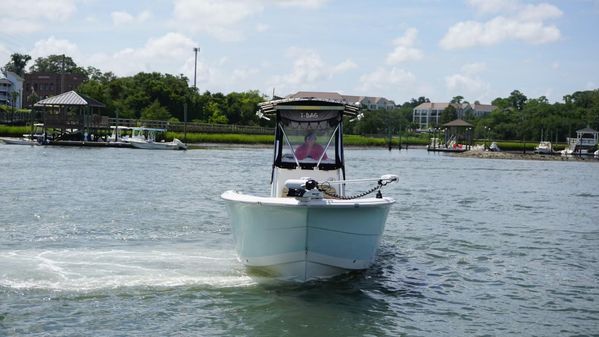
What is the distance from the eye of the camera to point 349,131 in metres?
167

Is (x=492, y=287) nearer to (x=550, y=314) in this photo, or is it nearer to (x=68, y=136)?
(x=550, y=314)

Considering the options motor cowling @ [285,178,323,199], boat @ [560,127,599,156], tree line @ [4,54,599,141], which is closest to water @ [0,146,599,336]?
motor cowling @ [285,178,323,199]

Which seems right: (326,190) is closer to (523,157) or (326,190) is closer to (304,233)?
(304,233)

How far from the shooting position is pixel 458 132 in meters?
154

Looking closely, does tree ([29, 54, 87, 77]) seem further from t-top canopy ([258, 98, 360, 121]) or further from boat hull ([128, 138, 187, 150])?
t-top canopy ([258, 98, 360, 121])

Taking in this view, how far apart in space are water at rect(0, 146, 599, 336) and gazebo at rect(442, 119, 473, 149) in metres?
118

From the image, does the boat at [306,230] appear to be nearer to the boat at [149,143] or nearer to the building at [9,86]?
the boat at [149,143]

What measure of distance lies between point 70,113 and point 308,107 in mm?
74556

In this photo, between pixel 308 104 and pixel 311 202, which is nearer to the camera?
pixel 311 202

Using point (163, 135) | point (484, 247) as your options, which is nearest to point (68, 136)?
point (163, 135)

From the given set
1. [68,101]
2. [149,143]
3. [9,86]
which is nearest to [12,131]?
[68,101]

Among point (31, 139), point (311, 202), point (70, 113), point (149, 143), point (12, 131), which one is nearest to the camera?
point (311, 202)

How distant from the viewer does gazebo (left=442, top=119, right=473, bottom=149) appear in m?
144

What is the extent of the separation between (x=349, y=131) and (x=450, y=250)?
484 feet
